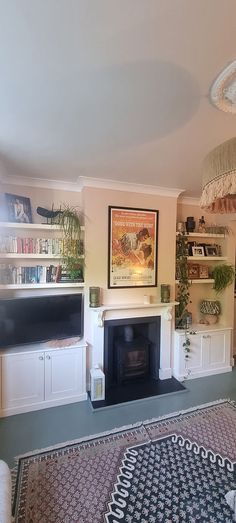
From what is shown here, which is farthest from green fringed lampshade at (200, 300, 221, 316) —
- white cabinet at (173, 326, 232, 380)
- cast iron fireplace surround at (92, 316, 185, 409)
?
cast iron fireplace surround at (92, 316, 185, 409)

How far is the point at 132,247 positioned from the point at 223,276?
57.8 inches

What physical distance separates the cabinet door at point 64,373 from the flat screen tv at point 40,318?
206 mm

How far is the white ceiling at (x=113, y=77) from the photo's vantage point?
0.91m

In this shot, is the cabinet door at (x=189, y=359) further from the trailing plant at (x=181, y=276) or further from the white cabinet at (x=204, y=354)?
the trailing plant at (x=181, y=276)

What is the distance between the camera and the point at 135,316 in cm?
309

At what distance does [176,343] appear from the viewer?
10.8 ft

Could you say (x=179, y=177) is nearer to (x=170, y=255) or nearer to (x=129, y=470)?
(x=170, y=255)

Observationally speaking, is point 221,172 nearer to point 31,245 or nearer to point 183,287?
point 31,245

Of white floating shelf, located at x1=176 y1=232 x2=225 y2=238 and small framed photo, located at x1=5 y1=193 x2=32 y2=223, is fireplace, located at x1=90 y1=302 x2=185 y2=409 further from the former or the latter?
small framed photo, located at x1=5 y1=193 x2=32 y2=223

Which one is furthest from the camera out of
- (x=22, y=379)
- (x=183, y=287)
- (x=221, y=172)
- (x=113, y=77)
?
(x=183, y=287)

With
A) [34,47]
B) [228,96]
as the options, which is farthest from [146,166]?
[34,47]

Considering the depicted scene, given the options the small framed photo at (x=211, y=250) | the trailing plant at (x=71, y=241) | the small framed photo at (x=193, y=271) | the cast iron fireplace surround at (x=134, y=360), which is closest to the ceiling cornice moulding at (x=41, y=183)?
the trailing plant at (x=71, y=241)

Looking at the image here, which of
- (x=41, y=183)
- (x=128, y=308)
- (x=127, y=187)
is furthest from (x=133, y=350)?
(x=41, y=183)

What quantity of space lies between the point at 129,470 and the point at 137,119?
2.54 meters
